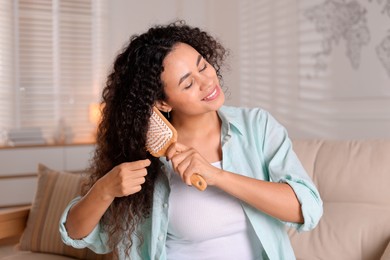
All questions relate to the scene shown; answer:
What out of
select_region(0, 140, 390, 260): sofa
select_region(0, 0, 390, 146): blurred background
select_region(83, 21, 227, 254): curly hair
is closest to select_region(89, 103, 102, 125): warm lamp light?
select_region(0, 0, 390, 146): blurred background

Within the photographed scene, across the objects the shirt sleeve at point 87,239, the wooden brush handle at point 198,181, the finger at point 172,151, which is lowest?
the shirt sleeve at point 87,239

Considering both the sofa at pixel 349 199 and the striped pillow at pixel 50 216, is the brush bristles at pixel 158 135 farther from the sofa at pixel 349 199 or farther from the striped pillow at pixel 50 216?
the striped pillow at pixel 50 216

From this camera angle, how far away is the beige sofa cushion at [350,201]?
1843 millimetres

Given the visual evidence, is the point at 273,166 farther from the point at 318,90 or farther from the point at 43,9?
the point at 43,9

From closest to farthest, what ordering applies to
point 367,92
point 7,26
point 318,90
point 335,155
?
point 335,155 < point 367,92 < point 318,90 < point 7,26

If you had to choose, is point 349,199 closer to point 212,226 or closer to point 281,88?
point 212,226

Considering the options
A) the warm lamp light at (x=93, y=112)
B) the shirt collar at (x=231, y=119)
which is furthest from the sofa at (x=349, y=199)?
the warm lamp light at (x=93, y=112)

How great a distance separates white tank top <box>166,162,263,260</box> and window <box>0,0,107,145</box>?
320cm

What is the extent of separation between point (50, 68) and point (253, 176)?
344cm

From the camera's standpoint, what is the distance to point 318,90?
372cm

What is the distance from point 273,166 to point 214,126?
23 centimetres

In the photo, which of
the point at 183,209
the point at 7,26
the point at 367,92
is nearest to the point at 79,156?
the point at 7,26

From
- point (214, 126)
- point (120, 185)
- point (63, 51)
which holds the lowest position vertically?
point (120, 185)

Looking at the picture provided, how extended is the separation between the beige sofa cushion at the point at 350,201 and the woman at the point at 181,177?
0.48 meters
